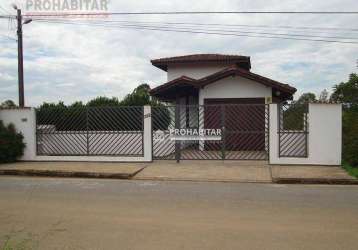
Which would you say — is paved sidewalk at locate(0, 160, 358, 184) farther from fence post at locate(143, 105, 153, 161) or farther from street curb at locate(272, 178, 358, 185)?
fence post at locate(143, 105, 153, 161)

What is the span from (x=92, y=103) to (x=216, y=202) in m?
18.7

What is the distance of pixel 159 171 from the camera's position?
45.3 ft

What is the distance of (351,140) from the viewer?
14336 millimetres

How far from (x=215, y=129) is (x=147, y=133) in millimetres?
2405

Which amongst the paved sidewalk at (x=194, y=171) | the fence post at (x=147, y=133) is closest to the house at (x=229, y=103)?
the fence post at (x=147, y=133)

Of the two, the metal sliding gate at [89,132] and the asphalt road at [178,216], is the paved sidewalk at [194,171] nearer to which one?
the asphalt road at [178,216]

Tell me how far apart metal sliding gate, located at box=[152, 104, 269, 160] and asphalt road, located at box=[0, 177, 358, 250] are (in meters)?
4.78

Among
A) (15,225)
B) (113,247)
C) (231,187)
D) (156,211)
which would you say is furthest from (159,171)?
(113,247)

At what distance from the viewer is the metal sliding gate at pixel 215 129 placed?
16.1 metres

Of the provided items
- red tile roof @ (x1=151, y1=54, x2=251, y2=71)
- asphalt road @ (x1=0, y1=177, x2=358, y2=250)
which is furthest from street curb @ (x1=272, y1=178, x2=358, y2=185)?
red tile roof @ (x1=151, y1=54, x2=251, y2=71)

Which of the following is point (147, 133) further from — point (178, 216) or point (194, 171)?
point (178, 216)

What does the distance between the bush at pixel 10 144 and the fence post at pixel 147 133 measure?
4.58 metres

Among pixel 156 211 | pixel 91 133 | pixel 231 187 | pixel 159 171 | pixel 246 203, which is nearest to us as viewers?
pixel 156 211

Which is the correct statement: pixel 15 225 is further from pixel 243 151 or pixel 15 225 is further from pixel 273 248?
pixel 243 151
